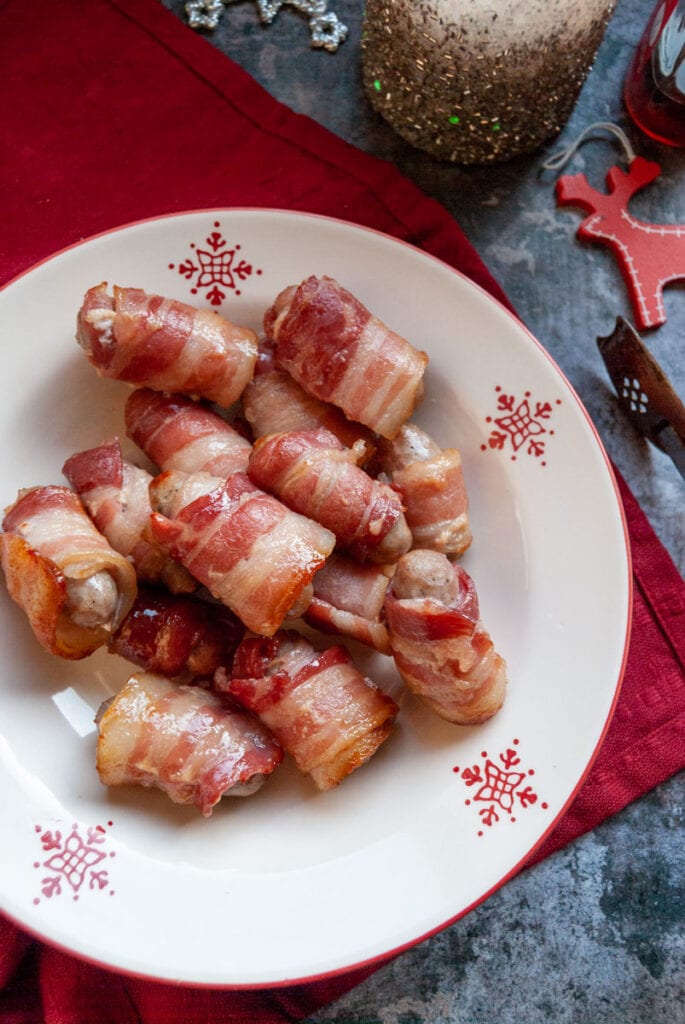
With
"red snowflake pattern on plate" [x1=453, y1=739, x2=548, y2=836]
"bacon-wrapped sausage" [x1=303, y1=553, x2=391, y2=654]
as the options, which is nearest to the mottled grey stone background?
"red snowflake pattern on plate" [x1=453, y1=739, x2=548, y2=836]

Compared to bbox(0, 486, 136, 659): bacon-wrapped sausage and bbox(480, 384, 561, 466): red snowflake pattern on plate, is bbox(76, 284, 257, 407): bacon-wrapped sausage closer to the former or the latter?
bbox(0, 486, 136, 659): bacon-wrapped sausage

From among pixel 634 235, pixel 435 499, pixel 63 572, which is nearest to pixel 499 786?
pixel 435 499

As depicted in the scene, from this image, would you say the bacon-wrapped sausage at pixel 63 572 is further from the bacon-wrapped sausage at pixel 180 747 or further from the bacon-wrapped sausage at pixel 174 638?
the bacon-wrapped sausage at pixel 180 747

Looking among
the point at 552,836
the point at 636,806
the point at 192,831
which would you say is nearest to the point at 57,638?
the point at 192,831

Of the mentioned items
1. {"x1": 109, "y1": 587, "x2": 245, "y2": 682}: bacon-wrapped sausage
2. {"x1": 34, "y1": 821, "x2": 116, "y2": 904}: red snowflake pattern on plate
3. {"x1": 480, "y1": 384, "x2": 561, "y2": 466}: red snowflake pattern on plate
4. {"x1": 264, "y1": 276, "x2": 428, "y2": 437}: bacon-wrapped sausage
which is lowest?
{"x1": 34, "y1": 821, "x2": 116, "y2": 904}: red snowflake pattern on plate

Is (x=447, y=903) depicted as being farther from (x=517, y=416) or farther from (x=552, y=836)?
(x=517, y=416)

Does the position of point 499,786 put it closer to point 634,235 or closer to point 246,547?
point 246,547

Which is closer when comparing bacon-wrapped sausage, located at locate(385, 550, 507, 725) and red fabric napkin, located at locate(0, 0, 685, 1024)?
bacon-wrapped sausage, located at locate(385, 550, 507, 725)
